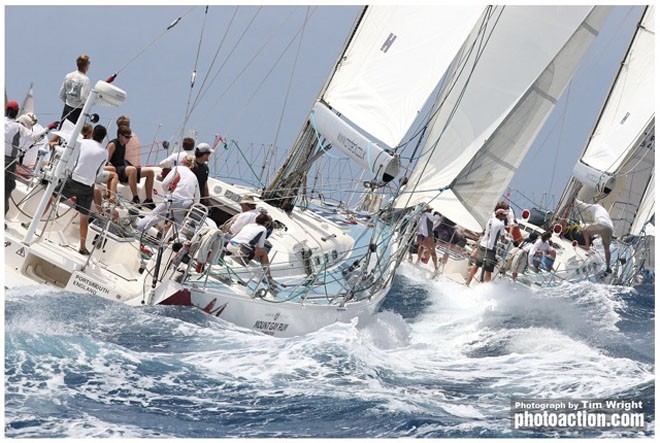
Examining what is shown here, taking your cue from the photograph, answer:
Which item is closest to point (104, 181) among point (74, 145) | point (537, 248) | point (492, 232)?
point (74, 145)

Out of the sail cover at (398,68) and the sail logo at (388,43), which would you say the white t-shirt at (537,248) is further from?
the sail logo at (388,43)

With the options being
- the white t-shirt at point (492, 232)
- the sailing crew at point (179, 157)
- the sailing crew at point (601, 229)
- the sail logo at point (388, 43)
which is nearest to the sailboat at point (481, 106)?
the sail logo at point (388, 43)

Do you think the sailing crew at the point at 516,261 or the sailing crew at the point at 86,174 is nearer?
the sailing crew at the point at 86,174

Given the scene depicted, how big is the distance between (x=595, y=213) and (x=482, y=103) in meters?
7.40

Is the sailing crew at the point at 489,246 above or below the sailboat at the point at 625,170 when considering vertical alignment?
below

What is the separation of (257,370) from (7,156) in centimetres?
362

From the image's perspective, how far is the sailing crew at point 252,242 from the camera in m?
10.6

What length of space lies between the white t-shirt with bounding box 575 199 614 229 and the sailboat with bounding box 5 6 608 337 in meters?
4.55

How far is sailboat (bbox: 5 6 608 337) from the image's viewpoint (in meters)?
9.61

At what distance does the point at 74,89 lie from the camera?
12547 mm

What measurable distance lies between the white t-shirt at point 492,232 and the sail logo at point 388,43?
3.94 meters

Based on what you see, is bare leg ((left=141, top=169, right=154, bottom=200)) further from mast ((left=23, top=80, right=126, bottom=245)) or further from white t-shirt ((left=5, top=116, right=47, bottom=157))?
mast ((left=23, top=80, right=126, bottom=245))

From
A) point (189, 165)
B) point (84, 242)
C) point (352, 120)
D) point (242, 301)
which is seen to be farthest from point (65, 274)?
point (352, 120)

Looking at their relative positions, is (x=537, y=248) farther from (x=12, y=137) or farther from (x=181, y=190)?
(x=12, y=137)
